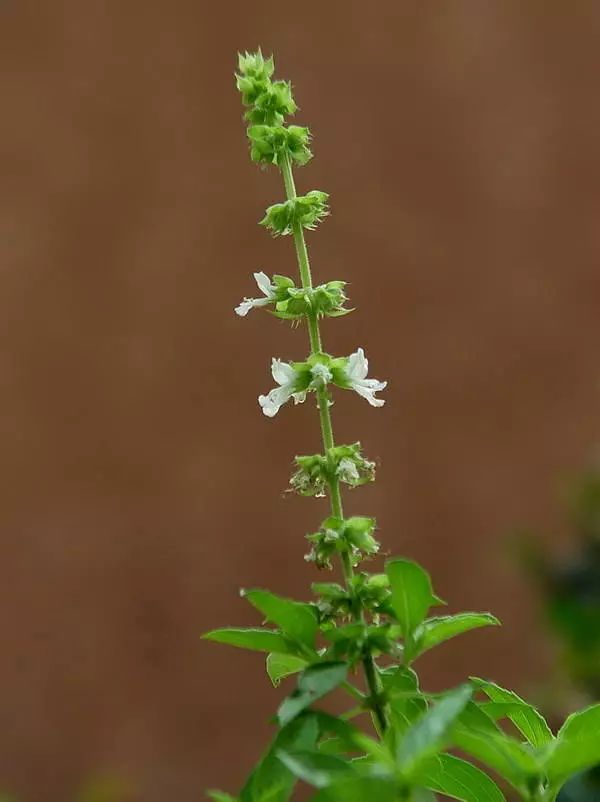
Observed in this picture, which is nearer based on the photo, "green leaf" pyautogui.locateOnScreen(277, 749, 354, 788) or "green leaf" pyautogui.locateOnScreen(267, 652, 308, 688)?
"green leaf" pyautogui.locateOnScreen(277, 749, 354, 788)

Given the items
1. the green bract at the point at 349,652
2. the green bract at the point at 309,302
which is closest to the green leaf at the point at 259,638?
the green bract at the point at 349,652

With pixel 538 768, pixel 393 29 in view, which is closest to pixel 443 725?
pixel 538 768

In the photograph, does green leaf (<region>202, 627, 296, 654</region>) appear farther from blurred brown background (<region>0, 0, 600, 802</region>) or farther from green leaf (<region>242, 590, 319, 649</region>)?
blurred brown background (<region>0, 0, 600, 802</region>)

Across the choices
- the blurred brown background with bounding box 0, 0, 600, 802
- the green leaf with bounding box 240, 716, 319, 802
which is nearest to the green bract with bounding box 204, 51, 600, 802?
the green leaf with bounding box 240, 716, 319, 802

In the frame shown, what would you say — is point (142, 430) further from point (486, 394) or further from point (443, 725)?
point (443, 725)

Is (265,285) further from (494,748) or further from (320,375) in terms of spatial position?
(494,748)

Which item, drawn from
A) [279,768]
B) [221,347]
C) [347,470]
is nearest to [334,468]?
[347,470]
